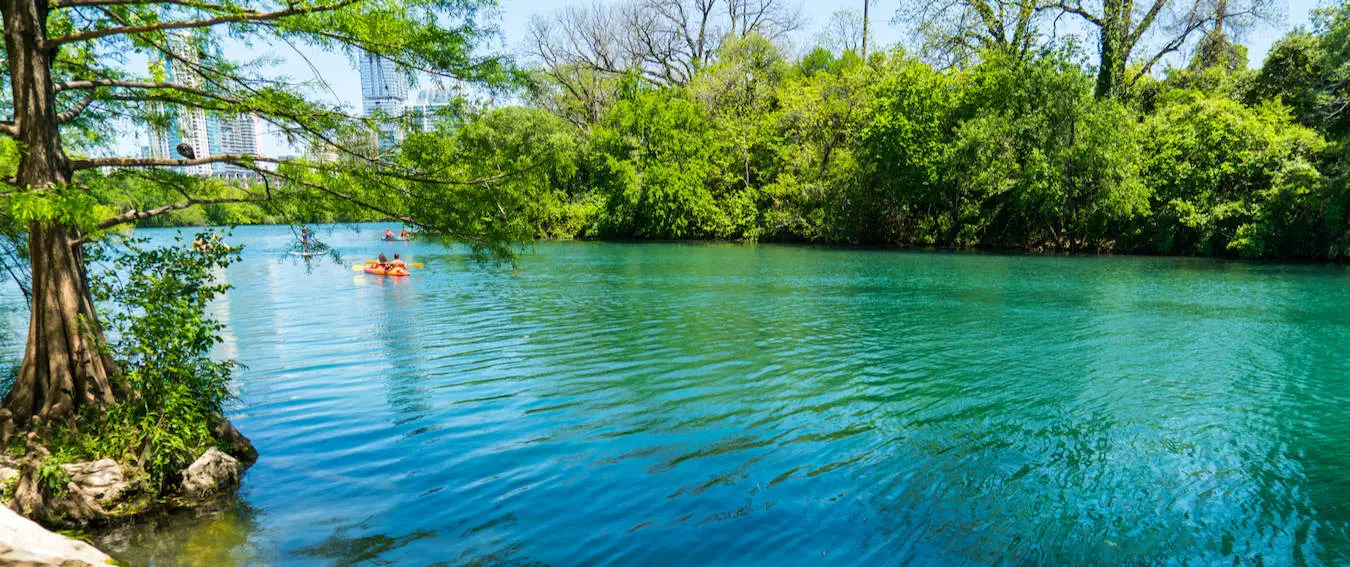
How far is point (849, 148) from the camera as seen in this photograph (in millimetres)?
48719

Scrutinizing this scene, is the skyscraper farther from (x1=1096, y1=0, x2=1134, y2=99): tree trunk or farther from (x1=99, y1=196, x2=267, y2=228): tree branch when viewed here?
(x1=1096, y1=0, x2=1134, y2=99): tree trunk

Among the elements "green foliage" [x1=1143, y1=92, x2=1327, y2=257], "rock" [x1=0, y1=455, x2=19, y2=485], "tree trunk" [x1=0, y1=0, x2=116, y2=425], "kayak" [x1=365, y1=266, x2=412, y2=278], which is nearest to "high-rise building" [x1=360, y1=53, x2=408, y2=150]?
"tree trunk" [x1=0, y1=0, x2=116, y2=425]

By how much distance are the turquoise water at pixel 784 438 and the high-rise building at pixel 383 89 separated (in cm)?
167

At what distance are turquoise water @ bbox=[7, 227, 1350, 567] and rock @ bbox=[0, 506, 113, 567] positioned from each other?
1.48 meters

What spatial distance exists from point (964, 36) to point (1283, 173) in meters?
17.4

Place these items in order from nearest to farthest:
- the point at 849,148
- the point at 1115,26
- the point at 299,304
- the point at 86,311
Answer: the point at 86,311
the point at 299,304
the point at 1115,26
the point at 849,148

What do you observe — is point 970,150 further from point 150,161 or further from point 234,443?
point 150,161

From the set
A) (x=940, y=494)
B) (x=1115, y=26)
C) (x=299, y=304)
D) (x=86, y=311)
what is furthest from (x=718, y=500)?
A: (x=1115, y=26)

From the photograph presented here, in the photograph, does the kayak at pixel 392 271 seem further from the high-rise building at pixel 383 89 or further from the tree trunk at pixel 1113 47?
the tree trunk at pixel 1113 47

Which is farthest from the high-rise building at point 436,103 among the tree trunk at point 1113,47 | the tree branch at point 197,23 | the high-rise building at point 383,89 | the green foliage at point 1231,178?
the tree trunk at point 1113,47

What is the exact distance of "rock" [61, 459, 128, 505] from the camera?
6.37 m

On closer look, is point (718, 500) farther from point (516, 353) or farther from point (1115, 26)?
point (1115, 26)

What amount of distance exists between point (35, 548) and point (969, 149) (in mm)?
41628

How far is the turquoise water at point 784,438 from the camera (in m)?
6.27
